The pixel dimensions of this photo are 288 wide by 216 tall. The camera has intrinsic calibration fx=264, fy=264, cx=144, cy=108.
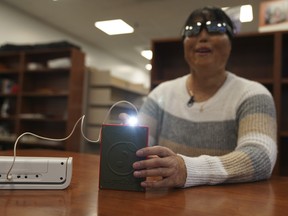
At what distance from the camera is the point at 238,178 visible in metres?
0.48

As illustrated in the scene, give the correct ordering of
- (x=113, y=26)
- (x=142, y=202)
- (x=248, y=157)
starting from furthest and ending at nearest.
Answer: (x=113, y=26), (x=248, y=157), (x=142, y=202)

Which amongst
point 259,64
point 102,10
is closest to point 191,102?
point 102,10

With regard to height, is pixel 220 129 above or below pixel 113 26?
below

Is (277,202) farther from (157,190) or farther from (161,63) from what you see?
(161,63)

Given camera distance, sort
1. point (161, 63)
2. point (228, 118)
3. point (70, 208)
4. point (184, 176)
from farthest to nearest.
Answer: point (161, 63) < point (228, 118) < point (184, 176) < point (70, 208)

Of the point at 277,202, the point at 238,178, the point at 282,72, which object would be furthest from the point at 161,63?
the point at 277,202

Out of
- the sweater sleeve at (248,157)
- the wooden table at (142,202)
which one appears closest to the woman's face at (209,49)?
the sweater sleeve at (248,157)

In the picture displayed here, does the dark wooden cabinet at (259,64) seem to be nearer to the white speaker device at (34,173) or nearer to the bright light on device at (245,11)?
the bright light on device at (245,11)

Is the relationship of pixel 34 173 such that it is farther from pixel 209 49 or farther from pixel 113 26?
pixel 209 49

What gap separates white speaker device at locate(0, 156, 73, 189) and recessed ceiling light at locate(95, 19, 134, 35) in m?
0.37

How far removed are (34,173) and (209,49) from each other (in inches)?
22.2

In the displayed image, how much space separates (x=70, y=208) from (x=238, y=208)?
0.21 m

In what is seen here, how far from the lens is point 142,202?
0.33m

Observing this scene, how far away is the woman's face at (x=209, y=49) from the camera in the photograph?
75cm
